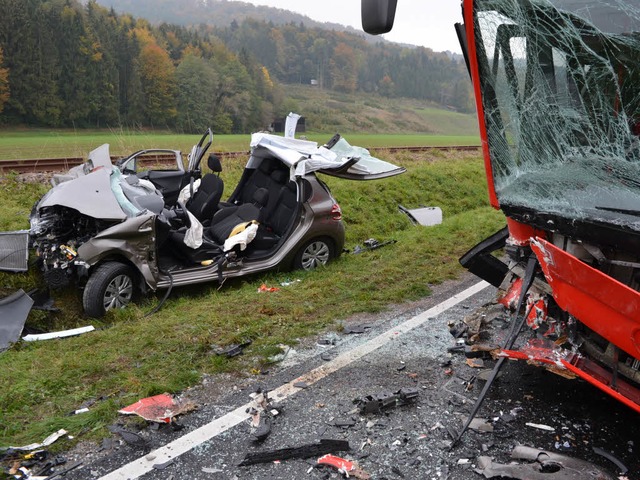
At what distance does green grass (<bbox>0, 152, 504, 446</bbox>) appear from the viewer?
3.49 meters

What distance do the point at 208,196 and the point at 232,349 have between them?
3.42 meters

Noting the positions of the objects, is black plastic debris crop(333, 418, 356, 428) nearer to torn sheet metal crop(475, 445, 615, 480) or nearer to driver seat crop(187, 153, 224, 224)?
torn sheet metal crop(475, 445, 615, 480)

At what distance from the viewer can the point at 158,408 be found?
132 inches

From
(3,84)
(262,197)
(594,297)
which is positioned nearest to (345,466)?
(594,297)

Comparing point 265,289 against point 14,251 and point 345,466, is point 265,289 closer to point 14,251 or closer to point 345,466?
point 14,251

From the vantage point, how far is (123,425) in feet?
10.5

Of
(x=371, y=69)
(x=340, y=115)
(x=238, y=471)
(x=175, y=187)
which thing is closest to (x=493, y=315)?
(x=238, y=471)

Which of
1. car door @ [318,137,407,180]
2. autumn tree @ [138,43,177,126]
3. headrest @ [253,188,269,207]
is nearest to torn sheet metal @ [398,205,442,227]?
car door @ [318,137,407,180]

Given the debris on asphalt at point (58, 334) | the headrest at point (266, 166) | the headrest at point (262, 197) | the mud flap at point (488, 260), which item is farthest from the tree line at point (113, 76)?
the mud flap at point (488, 260)

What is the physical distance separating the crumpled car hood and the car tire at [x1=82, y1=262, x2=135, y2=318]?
530 mm

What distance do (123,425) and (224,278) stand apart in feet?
9.97

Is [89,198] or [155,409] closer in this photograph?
[155,409]

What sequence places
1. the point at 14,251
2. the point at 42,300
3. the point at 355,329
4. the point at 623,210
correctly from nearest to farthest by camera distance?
the point at 623,210
the point at 355,329
the point at 14,251
the point at 42,300

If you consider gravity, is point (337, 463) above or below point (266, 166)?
below
